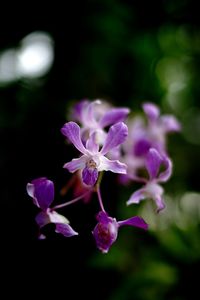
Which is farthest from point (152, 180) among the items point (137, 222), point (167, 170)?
point (137, 222)

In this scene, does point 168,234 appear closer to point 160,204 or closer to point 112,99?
point 112,99

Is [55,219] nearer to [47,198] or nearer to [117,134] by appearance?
[47,198]

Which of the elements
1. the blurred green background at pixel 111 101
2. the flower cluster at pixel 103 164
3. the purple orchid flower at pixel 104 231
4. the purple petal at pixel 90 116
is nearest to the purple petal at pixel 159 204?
the flower cluster at pixel 103 164

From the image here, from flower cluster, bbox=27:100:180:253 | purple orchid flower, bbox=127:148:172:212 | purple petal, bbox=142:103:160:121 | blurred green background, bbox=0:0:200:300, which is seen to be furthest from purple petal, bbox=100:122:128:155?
blurred green background, bbox=0:0:200:300

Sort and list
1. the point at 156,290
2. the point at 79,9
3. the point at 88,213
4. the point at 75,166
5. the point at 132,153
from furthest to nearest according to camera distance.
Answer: the point at 79,9 < the point at 156,290 < the point at 88,213 < the point at 132,153 < the point at 75,166

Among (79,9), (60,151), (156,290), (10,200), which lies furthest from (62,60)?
(156,290)

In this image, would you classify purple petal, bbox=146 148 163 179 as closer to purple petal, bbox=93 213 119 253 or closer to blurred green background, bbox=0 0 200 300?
purple petal, bbox=93 213 119 253

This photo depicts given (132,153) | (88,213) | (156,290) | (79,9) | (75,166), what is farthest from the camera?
(79,9)

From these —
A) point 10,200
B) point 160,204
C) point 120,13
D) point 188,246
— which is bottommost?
point 188,246
